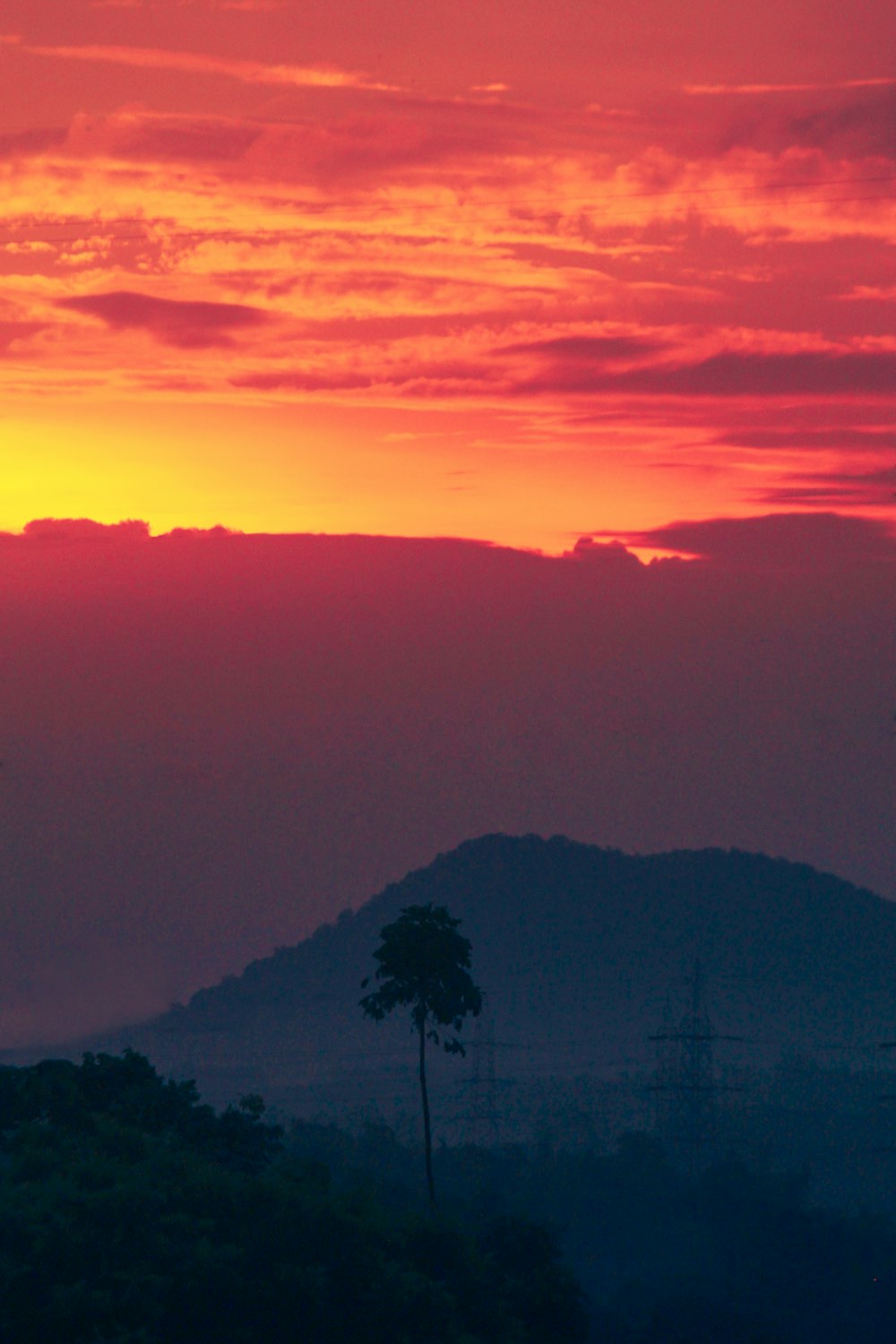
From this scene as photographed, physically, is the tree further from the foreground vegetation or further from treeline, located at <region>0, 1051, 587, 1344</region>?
treeline, located at <region>0, 1051, 587, 1344</region>

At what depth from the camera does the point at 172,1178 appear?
3073 inches

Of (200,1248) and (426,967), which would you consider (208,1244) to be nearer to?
(200,1248)

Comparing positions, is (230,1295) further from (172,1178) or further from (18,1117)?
(18,1117)

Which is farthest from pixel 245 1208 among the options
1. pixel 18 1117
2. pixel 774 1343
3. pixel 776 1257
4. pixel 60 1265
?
pixel 776 1257

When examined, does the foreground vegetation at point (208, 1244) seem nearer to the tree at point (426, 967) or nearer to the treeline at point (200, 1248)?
the treeline at point (200, 1248)

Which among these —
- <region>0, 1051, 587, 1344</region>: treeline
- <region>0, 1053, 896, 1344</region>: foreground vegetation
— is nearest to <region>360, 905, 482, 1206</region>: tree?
<region>0, 1053, 896, 1344</region>: foreground vegetation

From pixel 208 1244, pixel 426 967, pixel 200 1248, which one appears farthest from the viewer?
pixel 426 967

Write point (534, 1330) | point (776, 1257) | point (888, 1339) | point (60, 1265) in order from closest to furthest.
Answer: point (60, 1265), point (534, 1330), point (888, 1339), point (776, 1257)

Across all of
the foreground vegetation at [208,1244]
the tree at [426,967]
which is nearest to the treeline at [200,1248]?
the foreground vegetation at [208,1244]

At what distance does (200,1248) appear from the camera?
228ft

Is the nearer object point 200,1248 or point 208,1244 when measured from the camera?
point 200,1248

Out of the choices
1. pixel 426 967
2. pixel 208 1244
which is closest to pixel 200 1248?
pixel 208 1244

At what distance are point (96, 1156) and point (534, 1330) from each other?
2946 centimetres

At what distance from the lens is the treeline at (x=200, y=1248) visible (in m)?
67.8
